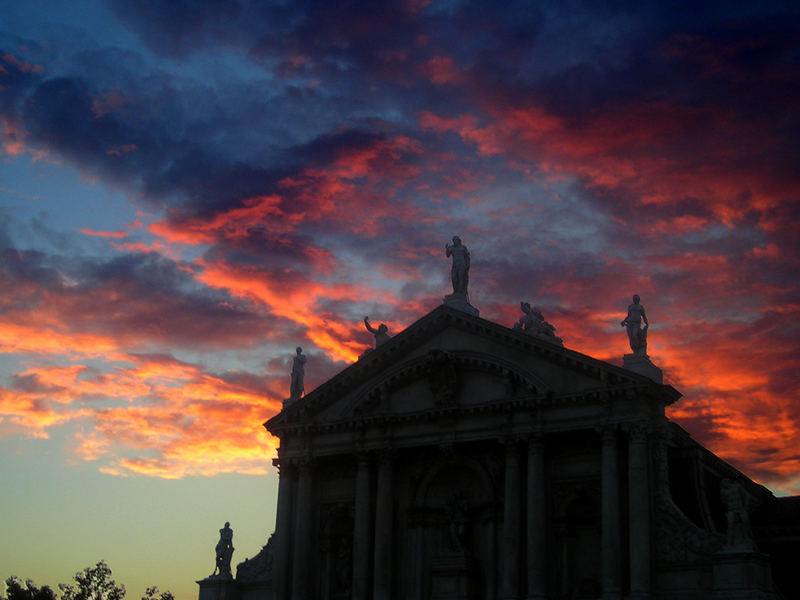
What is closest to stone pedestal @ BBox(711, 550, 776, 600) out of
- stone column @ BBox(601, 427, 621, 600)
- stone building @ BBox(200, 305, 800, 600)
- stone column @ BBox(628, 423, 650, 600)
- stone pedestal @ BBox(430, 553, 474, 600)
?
stone building @ BBox(200, 305, 800, 600)

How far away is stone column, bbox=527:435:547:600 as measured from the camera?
41.9 meters

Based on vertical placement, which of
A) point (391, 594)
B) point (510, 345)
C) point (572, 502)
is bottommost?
point (391, 594)

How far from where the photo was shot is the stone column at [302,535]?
4800 centimetres

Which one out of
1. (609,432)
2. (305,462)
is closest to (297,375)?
(305,462)

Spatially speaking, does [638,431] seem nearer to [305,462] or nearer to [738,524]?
[738,524]

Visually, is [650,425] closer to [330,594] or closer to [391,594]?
[391,594]


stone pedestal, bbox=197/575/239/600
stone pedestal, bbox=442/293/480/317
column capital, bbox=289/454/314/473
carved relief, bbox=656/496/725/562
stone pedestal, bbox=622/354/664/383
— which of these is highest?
stone pedestal, bbox=442/293/480/317

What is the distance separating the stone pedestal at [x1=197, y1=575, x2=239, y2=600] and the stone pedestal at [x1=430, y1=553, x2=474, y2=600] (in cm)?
976

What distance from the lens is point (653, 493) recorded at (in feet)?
134

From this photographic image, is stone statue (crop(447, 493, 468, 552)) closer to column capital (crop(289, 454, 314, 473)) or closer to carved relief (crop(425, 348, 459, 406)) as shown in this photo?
carved relief (crop(425, 348, 459, 406))

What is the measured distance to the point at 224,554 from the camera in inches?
1981

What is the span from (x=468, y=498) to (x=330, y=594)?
7.52m

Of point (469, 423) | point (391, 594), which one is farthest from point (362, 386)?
point (391, 594)

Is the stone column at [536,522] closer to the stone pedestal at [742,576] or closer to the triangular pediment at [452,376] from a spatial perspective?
the triangular pediment at [452,376]
